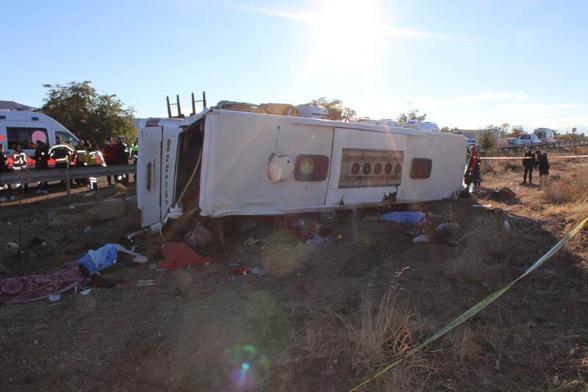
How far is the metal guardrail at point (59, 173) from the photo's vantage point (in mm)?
11297

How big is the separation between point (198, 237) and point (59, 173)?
791cm

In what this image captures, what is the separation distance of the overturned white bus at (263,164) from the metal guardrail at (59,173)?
531 cm

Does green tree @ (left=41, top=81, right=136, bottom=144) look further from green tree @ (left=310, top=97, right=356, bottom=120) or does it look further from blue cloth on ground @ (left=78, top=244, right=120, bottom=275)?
blue cloth on ground @ (left=78, top=244, right=120, bottom=275)

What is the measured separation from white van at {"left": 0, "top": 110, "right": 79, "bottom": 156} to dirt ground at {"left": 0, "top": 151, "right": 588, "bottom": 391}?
979 centimetres

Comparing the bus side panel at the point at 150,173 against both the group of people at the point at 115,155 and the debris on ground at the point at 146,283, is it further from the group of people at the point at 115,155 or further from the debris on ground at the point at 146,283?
the group of people at the point at 115,155

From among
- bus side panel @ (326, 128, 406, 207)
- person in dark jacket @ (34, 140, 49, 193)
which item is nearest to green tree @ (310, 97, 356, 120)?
bus side panel @ (326, 128, 406, 207)

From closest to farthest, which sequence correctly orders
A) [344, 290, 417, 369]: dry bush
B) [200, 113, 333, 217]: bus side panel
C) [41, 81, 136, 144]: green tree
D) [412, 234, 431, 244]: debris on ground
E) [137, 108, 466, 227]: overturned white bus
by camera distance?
[344, 290, 417, 369]: dry bush, [200, 113, 333, 217]: bus side panel, [137, 108, 466, 227]: overturned white bus, [412, 234, 431, 244]: debris on ground, [41, 81, 136, 144]: green tree

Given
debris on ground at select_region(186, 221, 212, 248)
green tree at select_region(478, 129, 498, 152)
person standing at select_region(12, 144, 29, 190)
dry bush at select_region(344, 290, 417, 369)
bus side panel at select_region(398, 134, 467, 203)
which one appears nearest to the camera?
dry bush at select_region(344, 290, 417, 369)

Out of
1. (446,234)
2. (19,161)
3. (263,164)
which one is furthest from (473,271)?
(19,161)

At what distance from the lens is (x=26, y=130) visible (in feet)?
51.3

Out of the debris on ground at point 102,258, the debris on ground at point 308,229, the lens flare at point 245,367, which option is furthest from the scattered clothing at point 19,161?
the lens flare at point 245,367

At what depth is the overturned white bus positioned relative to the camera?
21.5 feet

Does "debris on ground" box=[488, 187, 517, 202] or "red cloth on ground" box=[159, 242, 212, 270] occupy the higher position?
"debris on ground" box=[488, 187, 517, 202]

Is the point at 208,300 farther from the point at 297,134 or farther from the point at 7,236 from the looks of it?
the point at 7,236
